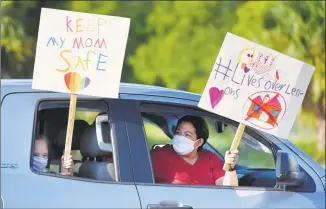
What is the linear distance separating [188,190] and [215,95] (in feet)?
1.87

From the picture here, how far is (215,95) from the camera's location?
584 cm

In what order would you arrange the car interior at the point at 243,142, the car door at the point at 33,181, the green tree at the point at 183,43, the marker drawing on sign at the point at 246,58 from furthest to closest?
the green tree at the point at 183,43
the car interior at the point at 243,142
the marker drawing on sign at the point at 246,58
the car door at the point at 33,181

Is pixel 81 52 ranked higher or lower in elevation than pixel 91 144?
higher

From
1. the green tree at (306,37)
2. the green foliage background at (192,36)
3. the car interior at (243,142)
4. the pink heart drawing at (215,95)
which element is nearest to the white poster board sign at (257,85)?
the pink heart drawing at (215,95)

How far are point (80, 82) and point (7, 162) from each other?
2.03ft

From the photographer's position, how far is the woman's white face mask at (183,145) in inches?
245

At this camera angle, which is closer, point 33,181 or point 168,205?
point 33,181

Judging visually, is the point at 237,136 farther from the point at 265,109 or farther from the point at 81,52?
the point at 81,52

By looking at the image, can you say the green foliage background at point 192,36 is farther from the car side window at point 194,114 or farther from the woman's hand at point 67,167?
the woman's hand at point 67,167

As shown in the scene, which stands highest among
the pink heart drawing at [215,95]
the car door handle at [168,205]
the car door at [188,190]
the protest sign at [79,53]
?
the protest sign at [79,53]

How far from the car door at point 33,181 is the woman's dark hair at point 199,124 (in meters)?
0.66

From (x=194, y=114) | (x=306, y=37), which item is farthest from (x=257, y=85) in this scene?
(x=306, y=37)

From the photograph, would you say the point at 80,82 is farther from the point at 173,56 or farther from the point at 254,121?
the point at 173,56

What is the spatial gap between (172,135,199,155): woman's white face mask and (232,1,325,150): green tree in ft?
72.0
